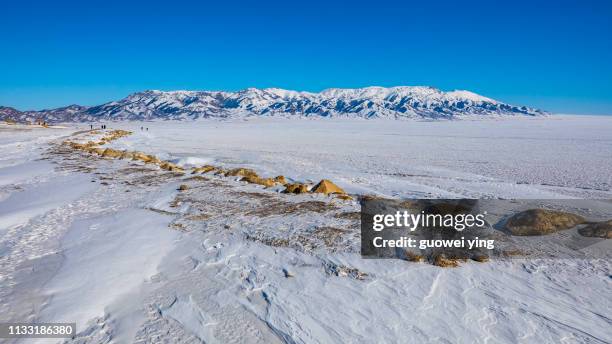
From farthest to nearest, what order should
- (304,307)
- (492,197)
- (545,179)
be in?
1. (545,179)
2. (492,197)
3. (304,307)

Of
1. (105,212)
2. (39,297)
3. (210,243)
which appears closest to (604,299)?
(210,243)

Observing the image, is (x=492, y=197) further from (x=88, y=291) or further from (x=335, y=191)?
(x=88, y=291)

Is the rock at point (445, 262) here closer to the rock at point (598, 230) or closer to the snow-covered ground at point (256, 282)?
the snow-covered ground at point (256, 282)

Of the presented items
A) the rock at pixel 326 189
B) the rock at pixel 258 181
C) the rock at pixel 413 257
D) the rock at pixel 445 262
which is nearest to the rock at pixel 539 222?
the rock at pixel 445 262

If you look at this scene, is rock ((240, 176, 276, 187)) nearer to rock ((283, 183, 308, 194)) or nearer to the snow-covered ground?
rock ((283, 183, 308, 194))

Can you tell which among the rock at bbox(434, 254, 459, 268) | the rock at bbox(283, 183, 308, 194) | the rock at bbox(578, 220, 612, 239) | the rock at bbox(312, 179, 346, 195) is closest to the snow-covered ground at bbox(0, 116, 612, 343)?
the rock at bbox(434, 254, 459, 268)

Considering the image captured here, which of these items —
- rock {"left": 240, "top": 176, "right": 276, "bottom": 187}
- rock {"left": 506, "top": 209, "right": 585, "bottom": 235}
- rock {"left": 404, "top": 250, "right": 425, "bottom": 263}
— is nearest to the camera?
rock {"left": 404, "top": 250, "right": 425, "bottom": 263}

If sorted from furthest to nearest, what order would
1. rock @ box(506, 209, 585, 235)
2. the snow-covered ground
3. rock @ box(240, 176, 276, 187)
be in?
1. rock @ box(240, 176, 276, 187)
2. rock @ box(506, 209, 585, 235)
3. the snow-covered ground
